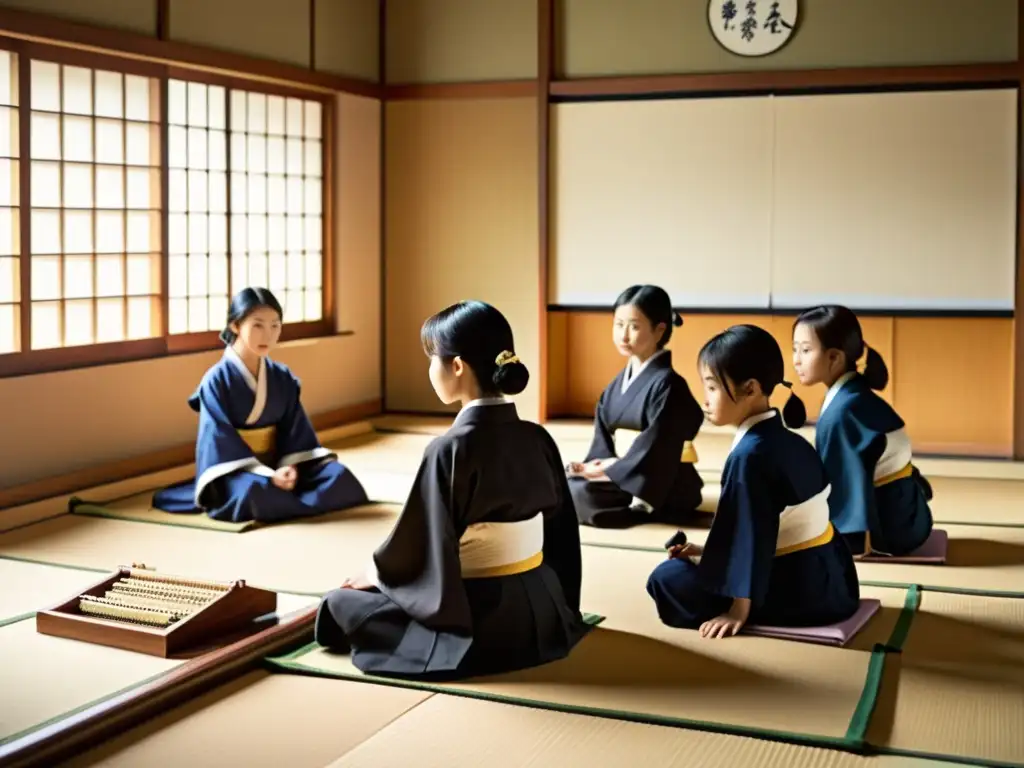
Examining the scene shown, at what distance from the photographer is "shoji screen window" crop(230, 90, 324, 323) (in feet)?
23.9

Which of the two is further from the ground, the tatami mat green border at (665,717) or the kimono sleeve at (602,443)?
the kimono sleeve at (602,443)

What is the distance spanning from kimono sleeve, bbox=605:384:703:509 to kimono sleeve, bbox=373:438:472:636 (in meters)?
2.02

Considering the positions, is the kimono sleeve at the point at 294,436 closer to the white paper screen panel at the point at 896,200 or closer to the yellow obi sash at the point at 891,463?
the yellow obi sash at the point at 891,463

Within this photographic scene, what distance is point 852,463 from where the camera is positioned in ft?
A: 15.4

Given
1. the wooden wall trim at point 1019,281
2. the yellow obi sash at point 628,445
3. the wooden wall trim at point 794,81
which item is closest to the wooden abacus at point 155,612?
the yellow obi sash at point 628,445

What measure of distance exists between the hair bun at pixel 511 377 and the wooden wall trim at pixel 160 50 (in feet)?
10.4

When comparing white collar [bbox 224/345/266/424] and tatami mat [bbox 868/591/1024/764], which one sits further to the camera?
white collar [bbox 224/345/266/424]

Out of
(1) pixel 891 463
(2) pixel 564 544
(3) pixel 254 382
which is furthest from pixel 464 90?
(2) pixel 564 544

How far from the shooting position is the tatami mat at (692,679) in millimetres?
3105

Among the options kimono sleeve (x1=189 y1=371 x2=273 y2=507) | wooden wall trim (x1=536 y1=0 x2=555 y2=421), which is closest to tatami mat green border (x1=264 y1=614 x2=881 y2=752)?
kimono sleeve (x1=189 y1=371 x2=273 y2=507)

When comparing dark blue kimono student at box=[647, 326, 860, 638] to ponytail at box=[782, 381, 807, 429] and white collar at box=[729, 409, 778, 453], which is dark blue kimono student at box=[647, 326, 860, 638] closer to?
white collar at box=[729, 409, 778, 453]

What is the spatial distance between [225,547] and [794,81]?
4178 millimetres

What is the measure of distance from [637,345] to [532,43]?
10.4 feet

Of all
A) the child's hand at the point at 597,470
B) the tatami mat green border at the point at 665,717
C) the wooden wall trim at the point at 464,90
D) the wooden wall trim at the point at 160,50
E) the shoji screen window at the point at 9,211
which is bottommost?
the tatami mat green border at the point at 665,717
